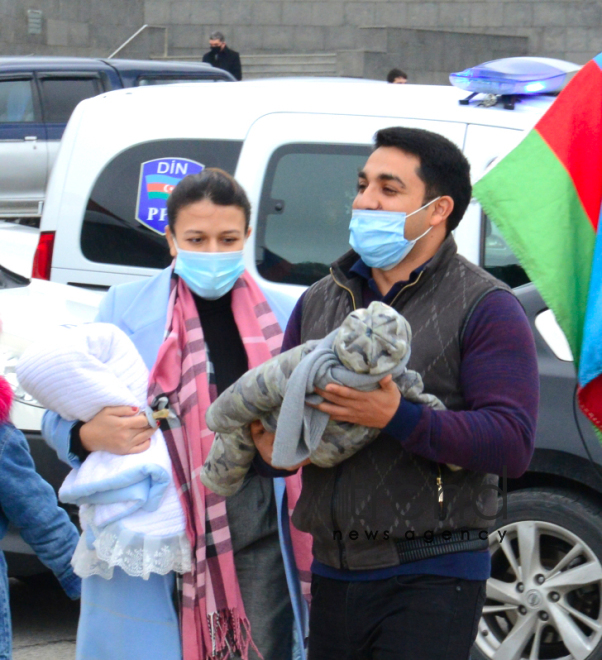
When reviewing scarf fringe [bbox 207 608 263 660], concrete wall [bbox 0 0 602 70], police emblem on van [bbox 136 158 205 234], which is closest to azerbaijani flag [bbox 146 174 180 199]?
police emblem on van [bbox 136 158 205 234]

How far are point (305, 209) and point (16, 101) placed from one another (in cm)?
848

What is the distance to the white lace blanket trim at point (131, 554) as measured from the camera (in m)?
Answer: 2.65

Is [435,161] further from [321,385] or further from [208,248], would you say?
[208,248]

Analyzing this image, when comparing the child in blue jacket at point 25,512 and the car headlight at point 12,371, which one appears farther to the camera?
the car headlight at point 12,371

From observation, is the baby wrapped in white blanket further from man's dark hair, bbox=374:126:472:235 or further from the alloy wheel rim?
the alloy wheel rim

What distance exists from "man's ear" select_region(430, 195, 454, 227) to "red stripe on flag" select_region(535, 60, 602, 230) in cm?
29

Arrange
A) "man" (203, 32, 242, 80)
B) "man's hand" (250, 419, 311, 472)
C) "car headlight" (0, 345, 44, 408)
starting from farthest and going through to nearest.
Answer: "man" (203, 32, 242, 80), "car headlight" (0, 345, 44, 408), "man's hand" (250, 419, 311, 472)

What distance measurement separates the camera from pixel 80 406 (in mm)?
2664

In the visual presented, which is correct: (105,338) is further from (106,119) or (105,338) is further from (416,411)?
(106,119)

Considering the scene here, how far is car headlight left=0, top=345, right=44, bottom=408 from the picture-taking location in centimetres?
417

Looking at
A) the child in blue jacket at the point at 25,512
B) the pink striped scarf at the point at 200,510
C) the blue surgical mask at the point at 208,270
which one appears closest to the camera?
the child in blue jacket at the point at 25,512

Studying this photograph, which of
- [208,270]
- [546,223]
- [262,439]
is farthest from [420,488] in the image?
[208,270]

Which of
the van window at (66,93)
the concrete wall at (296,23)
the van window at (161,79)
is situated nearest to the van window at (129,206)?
the van window at (161,79)

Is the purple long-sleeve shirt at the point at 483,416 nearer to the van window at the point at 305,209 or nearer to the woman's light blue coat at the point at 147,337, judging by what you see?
the woman's light blue coat at the point at 147,337
